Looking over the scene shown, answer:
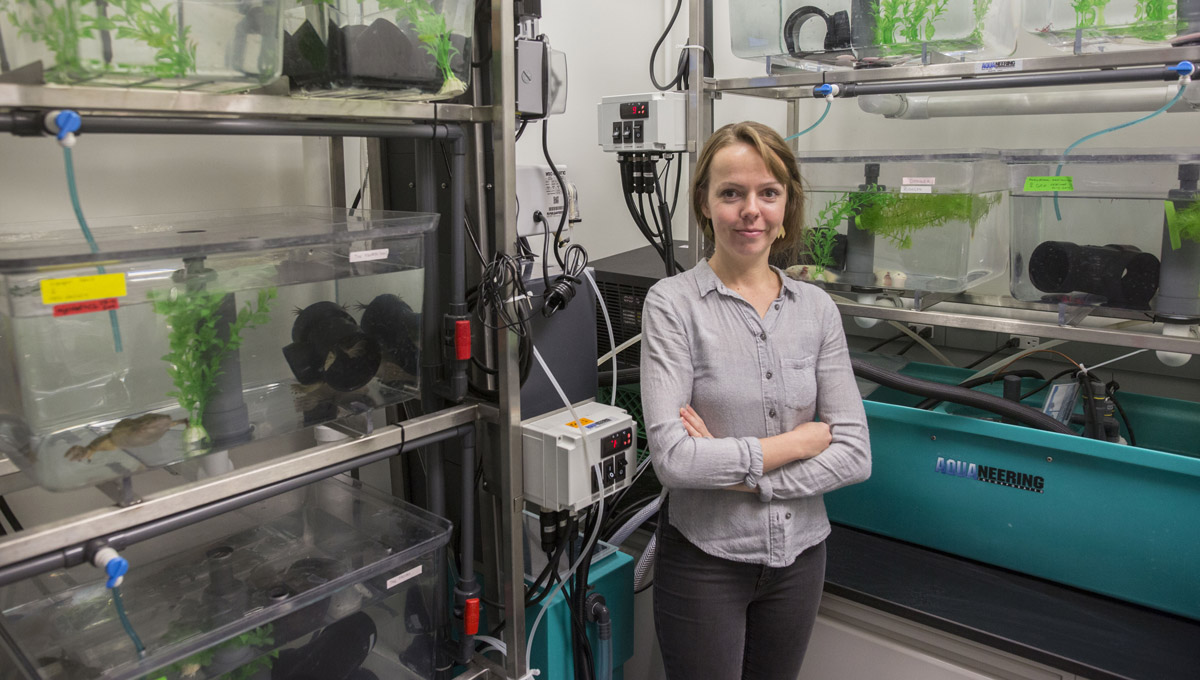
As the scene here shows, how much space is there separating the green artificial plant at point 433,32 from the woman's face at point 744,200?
494mm

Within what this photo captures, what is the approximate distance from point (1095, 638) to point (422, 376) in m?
1.43

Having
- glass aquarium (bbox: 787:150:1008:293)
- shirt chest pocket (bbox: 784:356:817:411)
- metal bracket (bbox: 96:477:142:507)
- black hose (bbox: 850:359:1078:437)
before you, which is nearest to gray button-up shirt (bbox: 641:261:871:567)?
shirt chest pocket (bbox: 784:356:817:411)

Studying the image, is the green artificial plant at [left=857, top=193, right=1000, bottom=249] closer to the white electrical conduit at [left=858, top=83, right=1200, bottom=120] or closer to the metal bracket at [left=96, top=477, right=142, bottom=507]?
the white electrical conduit at [left=858, top=83, right=1200, bottom=120]

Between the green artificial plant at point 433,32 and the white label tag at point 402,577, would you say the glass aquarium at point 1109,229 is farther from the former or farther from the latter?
the white label tag at point 402,577

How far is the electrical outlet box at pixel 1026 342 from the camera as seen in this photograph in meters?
2.16

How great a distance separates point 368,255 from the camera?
4.42 ft

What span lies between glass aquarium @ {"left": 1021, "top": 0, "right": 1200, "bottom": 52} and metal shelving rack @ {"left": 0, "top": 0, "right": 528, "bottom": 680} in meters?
1.04

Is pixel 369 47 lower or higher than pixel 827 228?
higher

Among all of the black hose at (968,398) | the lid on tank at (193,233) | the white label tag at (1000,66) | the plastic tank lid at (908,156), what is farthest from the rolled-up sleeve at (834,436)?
the lid on tank at (193,233)

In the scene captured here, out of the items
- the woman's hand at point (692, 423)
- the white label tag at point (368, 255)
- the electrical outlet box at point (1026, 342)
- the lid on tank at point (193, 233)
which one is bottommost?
the woman's hand at point (692, 423)

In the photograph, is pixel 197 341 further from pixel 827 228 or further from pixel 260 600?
pixel 827 228

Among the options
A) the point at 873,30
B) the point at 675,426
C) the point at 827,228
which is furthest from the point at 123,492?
the point at 873,30

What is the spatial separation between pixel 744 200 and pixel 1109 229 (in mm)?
785

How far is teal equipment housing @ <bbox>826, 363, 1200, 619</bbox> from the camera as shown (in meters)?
1.54
